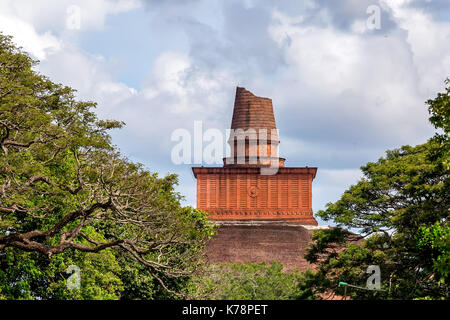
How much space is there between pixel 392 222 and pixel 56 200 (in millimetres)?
12502

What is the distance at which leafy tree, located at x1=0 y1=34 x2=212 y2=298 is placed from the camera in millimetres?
25141

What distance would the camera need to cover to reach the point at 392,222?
31.2 meters

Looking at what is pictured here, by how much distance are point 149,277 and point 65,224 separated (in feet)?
29.0

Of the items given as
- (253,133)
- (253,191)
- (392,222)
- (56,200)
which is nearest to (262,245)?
(253,191)

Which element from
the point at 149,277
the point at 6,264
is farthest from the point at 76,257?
the point at 149,277

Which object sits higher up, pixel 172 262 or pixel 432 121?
pixel 432 121

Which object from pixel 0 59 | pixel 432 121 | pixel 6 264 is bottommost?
pixel 6 264

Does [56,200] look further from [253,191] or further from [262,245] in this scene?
[253,191]

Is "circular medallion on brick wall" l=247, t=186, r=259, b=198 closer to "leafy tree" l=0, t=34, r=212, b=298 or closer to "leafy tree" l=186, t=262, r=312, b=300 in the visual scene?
"leafy tree" l=186, t=262, r=312, b=300

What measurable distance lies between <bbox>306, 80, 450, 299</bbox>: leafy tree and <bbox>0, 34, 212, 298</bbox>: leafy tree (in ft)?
20.7
